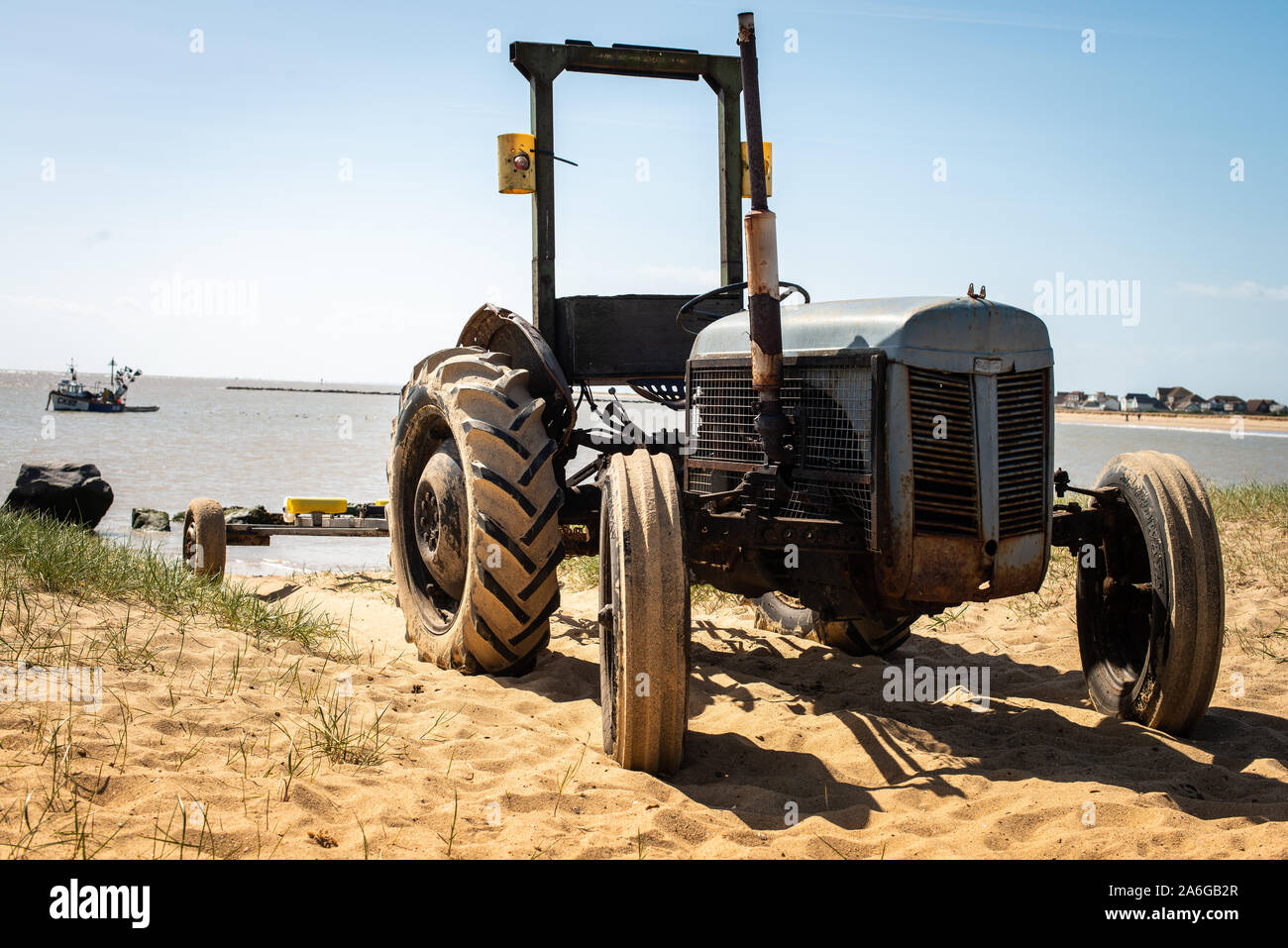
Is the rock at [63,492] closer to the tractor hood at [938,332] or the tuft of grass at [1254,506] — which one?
the tractor hood at [938,332]

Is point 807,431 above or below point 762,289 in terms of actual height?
below

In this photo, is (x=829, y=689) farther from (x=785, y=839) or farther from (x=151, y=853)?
(x=151, y=853)

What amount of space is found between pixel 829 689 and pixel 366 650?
8.25 ft

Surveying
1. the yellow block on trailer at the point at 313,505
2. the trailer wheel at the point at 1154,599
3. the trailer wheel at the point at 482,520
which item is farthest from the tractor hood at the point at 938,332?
the yellow block on trailer at the point at 313,505

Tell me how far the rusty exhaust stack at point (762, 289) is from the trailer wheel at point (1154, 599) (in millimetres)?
1501

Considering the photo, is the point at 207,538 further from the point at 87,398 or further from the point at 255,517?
the point at 87,398

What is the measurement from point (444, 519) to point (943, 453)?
259cm

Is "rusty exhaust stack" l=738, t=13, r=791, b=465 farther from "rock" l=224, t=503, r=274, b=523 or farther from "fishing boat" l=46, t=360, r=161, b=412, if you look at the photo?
"fishing boat" l=46, t=360, r=161, b=412

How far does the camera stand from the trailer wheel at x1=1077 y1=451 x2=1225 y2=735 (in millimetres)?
3865

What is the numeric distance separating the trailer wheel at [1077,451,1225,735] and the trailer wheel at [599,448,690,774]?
195 cm

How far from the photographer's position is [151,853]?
2.59m

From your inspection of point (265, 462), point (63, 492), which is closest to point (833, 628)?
point (63, 492)

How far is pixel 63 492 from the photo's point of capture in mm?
11320

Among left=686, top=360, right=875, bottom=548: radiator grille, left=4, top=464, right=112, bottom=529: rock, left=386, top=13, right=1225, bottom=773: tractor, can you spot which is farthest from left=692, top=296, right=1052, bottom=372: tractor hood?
left=4, top=464, right=112, bottom=529: rock
